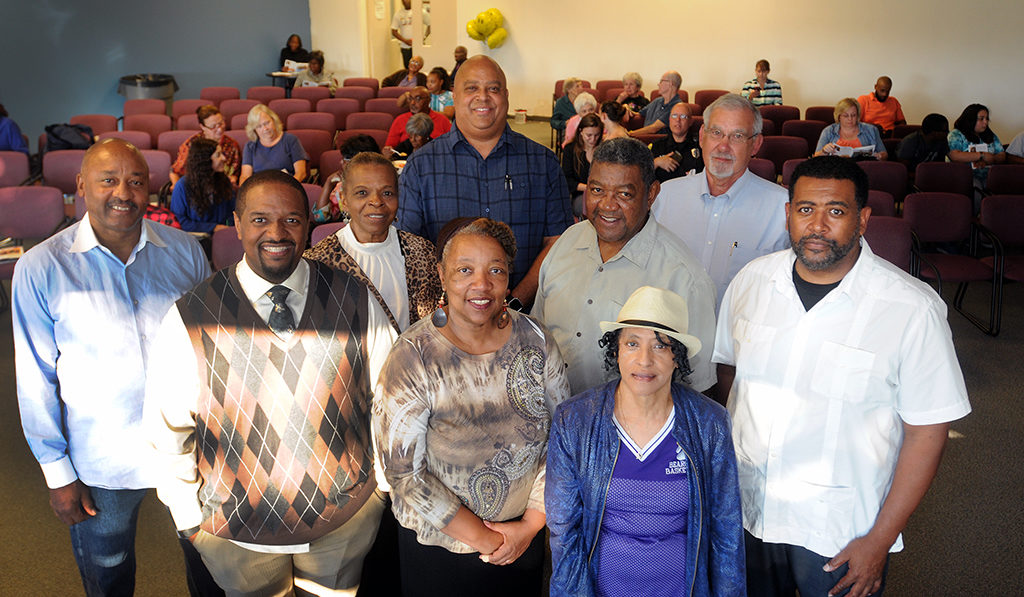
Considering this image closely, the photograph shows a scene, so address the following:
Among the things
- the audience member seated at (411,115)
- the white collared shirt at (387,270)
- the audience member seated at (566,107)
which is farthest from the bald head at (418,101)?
the white collared shirt at (387,270)

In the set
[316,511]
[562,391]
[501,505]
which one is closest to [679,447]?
[562,391]

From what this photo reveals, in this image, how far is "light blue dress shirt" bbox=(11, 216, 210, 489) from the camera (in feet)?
→ 6.95

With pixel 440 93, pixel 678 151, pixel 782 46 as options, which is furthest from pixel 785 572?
pixel 782 46

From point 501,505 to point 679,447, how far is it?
500 millimetres

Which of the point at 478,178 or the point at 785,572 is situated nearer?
the point at 785,572

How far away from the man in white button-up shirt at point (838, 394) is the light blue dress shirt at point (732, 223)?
931 millimetres

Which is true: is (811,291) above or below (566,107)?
below

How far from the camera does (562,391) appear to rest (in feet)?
6.90

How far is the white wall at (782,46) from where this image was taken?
36.9 feet

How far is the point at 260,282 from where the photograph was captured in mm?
1919

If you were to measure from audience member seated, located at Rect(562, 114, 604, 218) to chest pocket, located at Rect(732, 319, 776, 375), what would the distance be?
439 cm

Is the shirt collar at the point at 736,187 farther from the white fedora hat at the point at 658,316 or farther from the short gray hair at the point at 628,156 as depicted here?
the white fedora hat at the point at 658,316

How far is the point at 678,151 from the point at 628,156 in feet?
16.3

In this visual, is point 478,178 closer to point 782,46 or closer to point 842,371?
point 842,371
